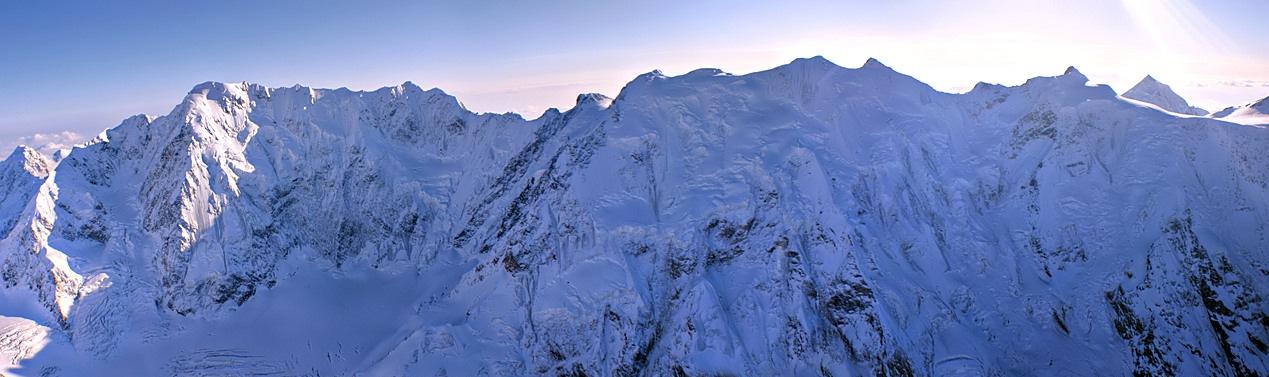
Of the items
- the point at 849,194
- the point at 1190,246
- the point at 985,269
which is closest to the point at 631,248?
the point at 849,194

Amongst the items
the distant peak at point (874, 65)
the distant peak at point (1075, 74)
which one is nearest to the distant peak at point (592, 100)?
the distant peak at point (874, 65)

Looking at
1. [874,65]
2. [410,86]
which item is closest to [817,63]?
[874,65]

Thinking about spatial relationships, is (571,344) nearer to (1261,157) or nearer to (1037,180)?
(1037,180)

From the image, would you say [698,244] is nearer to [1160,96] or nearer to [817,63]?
[817,63]

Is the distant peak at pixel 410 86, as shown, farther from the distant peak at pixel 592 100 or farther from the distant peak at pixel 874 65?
the distant peak at pixel 874 65

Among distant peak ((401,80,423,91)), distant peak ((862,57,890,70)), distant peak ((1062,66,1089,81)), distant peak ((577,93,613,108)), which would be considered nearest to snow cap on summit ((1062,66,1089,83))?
distant peak ((1062,66,1089,81))

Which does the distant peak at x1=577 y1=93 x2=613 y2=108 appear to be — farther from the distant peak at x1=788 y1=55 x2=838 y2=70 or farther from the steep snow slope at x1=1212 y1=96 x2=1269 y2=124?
the steep snow slope at x1=1212 y1=96 x2=1269 y2=124
